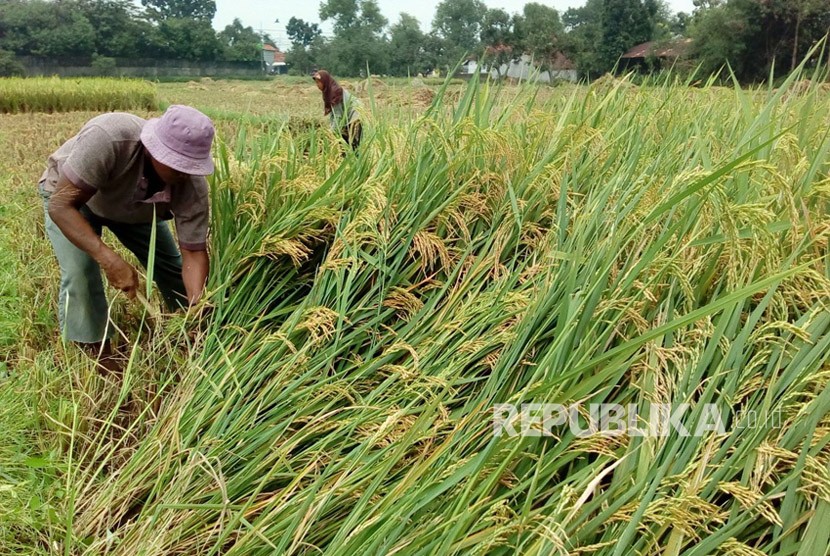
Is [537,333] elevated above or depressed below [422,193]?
below

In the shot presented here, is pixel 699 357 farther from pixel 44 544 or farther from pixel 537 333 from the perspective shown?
pixel 44 544

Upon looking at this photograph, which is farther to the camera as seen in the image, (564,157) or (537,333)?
(564,157)

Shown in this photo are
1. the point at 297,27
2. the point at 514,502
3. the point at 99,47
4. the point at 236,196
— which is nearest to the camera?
the point at 514,502

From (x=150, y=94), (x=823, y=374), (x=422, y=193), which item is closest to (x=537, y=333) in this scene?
(x=823, y=374)

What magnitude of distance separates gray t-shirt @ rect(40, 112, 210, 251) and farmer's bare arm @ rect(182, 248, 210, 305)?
3 centimetres

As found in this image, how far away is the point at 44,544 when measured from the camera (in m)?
1.65

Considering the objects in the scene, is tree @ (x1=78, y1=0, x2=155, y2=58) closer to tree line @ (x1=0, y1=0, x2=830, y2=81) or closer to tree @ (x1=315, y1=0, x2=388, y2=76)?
tree line @ (x1=0, y1=0, x2=830, y2=81)

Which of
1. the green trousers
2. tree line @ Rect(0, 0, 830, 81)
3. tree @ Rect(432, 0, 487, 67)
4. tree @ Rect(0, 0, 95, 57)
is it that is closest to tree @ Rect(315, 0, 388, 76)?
tree line @ Rect(0, 0, 830, 81)

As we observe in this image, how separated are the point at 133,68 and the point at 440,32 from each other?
25.9 metres

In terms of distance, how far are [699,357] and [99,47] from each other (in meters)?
56.1

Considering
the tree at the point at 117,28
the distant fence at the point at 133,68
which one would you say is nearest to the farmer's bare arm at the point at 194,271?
the distant fence at the point at 133,68

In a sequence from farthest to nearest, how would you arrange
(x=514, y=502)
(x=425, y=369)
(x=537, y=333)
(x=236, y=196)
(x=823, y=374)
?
(x=236, y=196)
(x=425, y=369)
(x=537, y=333)
(x=514, y=502)
(x=823, y=374)

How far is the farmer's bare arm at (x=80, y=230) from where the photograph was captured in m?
2.26

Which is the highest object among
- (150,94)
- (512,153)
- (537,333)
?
(512,153)
